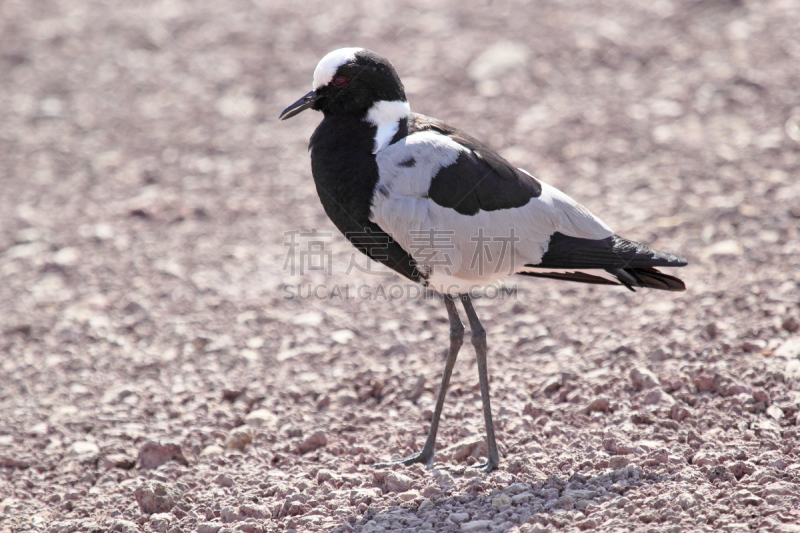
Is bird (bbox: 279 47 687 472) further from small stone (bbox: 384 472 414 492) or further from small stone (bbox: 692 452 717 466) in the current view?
small stone (bbox: 692 452 717 466)

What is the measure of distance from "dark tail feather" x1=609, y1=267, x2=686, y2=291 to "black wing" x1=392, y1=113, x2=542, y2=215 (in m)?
0.63

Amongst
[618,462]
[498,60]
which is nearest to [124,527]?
[618,462]

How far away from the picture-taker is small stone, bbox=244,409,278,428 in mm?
4516

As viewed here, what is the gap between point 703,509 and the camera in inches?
127

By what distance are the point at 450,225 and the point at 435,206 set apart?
120mm

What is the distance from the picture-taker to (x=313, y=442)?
4.29m

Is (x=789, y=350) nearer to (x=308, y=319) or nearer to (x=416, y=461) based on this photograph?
(x=416, y=461)

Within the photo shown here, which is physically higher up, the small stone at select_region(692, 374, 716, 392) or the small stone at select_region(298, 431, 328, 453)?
the small stone at select_region(692, 374, 716, 392)

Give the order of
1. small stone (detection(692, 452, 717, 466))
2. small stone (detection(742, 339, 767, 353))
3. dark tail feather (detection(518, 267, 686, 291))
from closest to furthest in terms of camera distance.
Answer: small stone (detection(692, 452, 717, 466)), dark tail feather (detection(518, 267, 686, 291)), small stone (detection(742, 339, 767, 353))

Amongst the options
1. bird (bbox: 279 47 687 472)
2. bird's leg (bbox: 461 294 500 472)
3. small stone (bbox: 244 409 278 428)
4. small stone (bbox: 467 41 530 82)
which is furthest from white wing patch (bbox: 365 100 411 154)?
small stone (bbox: 467 41 530 82)

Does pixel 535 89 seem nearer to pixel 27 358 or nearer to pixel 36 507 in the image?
pixel 27 358

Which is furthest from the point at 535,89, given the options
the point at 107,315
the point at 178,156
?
the point at 107,315

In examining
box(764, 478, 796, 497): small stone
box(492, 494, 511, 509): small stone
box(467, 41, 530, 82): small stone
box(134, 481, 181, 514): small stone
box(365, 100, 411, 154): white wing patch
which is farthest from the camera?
box(467, 41, 530, 82): small stone

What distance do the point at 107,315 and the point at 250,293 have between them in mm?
1055
